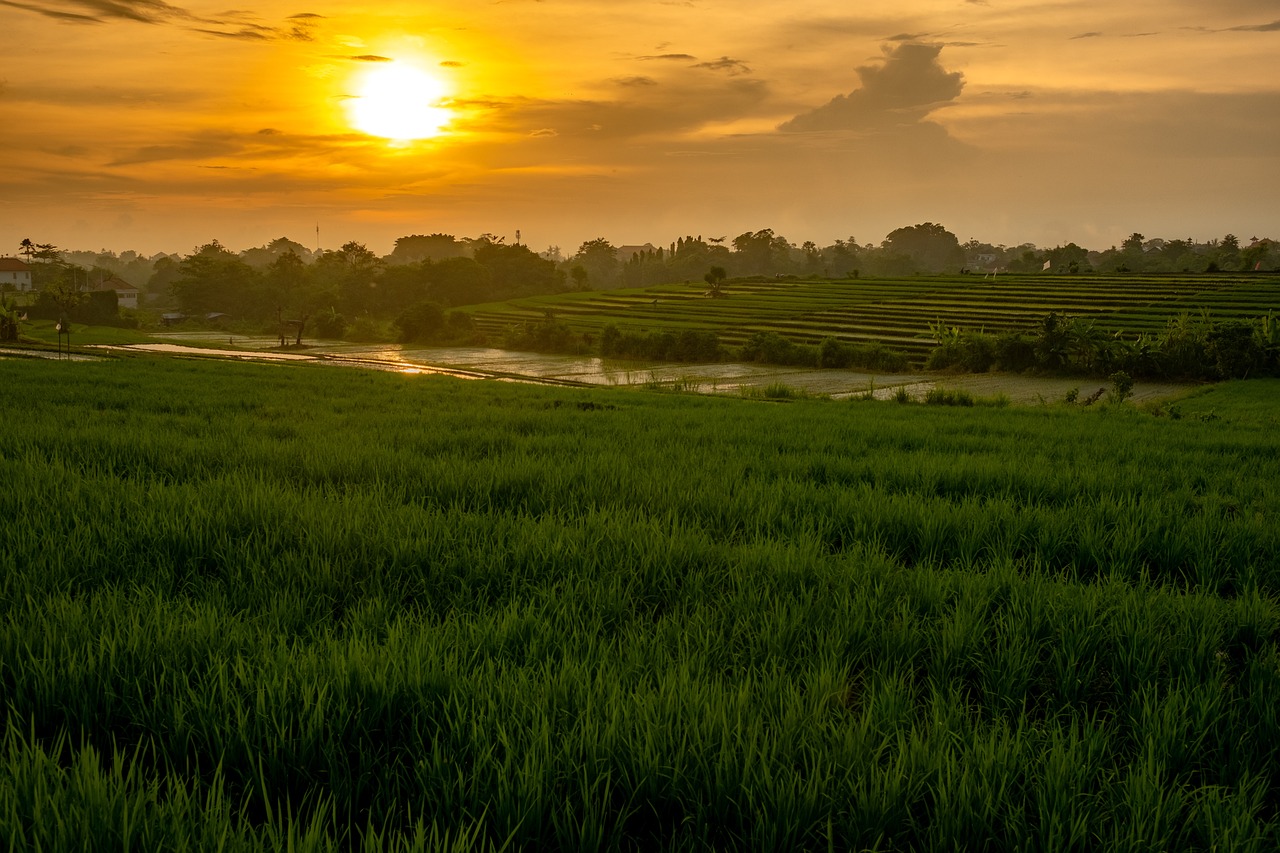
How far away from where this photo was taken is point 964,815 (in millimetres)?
1936

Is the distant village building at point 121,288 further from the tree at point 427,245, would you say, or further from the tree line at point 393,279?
the tree at point 427,245

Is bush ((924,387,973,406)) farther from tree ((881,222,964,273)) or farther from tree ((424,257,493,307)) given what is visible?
tree ((881,222,964,273))

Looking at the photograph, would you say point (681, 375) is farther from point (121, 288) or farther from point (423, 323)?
point (121, 288)

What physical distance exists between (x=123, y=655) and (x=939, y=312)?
211ft

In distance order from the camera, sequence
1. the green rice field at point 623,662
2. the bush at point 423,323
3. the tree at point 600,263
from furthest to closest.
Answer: the tree at point 600,263, the bush at point 423,323, the green rice field at point 623,662

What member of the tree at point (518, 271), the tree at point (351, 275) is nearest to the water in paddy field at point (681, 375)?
the tree at point (351, 275)

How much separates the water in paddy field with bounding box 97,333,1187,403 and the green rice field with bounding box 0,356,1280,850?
2227 centimetres

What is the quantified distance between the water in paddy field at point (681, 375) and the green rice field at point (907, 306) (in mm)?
7769

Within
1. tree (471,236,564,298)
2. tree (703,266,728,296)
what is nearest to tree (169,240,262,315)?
tree (471,236,564,298)

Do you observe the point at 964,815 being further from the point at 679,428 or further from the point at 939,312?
the point at 939,312

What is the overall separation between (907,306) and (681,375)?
3513 centimetres

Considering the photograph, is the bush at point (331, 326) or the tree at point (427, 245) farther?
the tree at point (427, 245)

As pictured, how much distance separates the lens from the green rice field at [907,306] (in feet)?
176

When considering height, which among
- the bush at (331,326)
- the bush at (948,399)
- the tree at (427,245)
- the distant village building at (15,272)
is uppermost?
the tree at (427,245)
